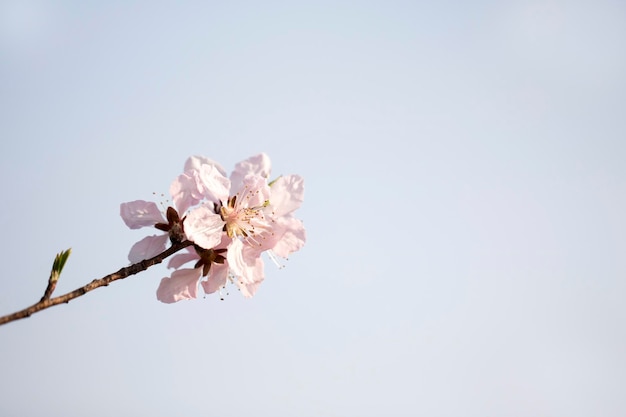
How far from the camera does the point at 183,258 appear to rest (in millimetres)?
2482

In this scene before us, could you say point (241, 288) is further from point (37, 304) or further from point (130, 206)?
point (37, 304)

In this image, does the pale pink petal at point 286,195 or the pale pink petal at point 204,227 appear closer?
the pale pink petal at point 204,227

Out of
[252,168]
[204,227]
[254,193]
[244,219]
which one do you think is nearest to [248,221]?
[244,219]

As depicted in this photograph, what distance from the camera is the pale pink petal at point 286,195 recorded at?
8.62 ft

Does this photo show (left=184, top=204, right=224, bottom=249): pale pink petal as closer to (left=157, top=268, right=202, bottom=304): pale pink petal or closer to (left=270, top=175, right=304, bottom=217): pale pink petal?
(left=157, top=268, right=202, bottom=304): pale pink petal

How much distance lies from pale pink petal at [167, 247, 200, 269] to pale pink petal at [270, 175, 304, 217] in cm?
41

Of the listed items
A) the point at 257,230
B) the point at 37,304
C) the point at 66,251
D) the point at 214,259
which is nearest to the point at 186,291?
the point at 214,259

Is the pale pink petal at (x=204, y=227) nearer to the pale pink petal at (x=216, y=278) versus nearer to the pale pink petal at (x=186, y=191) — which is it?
the pale pink petal at (x=186, y=191)

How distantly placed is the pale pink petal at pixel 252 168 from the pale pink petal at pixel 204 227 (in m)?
0.38

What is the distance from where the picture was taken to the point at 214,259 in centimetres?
238

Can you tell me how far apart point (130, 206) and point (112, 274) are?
664 millimetres

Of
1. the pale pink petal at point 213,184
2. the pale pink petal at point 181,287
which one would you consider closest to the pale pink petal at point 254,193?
the pale pink petal at point 213,184

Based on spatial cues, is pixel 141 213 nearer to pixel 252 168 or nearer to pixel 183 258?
pixel 183 258

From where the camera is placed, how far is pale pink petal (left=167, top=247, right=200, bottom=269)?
2461mm
